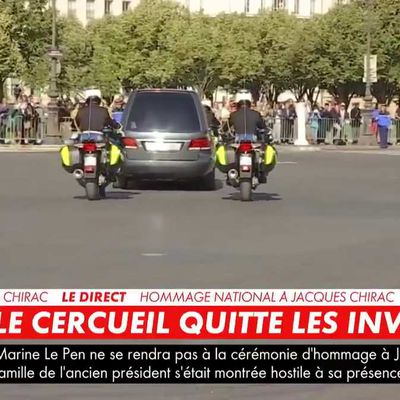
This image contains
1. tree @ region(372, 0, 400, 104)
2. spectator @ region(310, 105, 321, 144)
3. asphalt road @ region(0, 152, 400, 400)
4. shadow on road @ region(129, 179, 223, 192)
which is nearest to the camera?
asphalt road @ region(0, 152, 400, 400)

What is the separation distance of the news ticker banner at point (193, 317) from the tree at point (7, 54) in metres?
54.8

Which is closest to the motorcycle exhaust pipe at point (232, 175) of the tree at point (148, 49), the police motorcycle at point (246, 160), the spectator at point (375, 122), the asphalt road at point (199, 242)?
the police motorcycle at point (246, 160)

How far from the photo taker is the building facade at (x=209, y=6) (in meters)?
115

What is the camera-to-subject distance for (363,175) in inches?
1100

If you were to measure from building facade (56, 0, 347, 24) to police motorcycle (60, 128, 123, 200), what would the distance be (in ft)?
314

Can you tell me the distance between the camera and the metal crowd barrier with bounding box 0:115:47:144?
140ft

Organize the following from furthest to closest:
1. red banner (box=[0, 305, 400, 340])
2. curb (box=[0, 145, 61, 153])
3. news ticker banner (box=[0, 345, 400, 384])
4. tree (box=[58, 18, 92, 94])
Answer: tree (box=[58, 18, 92, 94]), curb (box=[0, 145, 61, 153]), red banner (box=[0, 305, 400, 340]), news ticker banner (box=[0, 345, 400, 384])

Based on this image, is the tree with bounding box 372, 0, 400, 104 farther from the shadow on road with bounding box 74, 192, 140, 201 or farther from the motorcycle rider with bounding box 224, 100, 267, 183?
the motorcycle rider with bounding box 224, 100, 267, 183

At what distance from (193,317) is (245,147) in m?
12.6

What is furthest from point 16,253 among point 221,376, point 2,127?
point 2,127

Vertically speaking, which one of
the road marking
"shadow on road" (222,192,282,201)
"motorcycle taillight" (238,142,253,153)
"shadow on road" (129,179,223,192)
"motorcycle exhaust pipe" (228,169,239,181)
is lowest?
the road marking

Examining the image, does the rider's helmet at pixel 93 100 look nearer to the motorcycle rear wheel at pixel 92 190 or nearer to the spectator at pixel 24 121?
the motorcycle rear wheel at pixel 92 190

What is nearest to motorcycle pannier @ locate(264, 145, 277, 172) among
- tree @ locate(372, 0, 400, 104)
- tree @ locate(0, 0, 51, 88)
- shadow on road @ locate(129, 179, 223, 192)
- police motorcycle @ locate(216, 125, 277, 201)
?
police motorcycle @ locate(216, 125, 277, 201)

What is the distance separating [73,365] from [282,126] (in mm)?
40957
